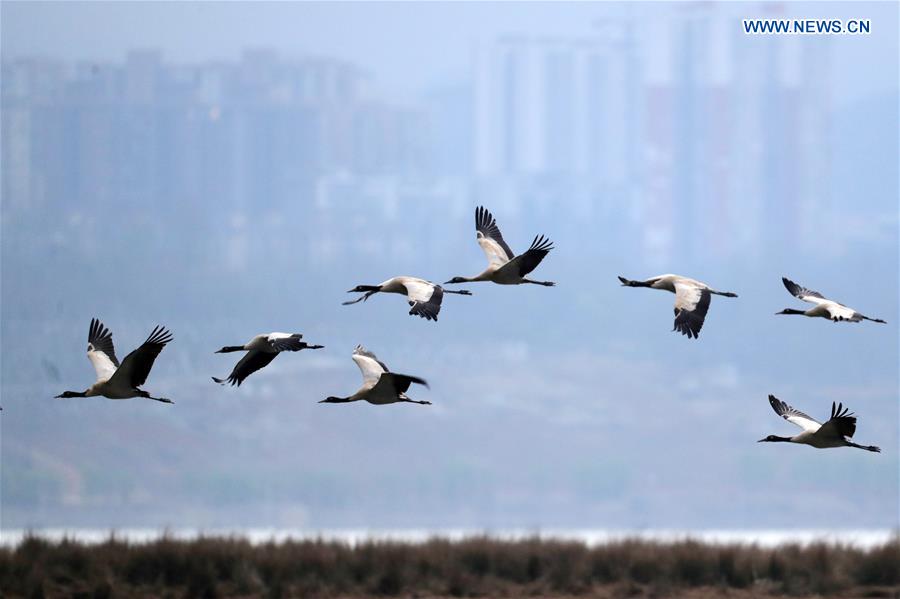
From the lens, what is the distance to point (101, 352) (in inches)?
711

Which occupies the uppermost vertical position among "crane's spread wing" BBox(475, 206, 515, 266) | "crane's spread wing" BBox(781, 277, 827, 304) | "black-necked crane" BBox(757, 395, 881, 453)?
"crane's spread wing" BBox(475, 206, 515, 266)

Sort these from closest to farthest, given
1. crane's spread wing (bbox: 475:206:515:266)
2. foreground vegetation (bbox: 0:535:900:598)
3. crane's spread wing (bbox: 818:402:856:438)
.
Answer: crane's spread wing (bbox: 818:402:856:438) → crane's spread wing (bbox: 475:206:515:266) → foreground vegetation (bbox: 0:535:900:598)

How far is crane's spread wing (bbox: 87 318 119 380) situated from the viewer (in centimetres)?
1773

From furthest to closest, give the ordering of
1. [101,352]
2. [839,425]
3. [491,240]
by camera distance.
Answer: [491,240] → [101,352] → [839,425]

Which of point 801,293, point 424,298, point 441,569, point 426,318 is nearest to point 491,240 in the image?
point 426,318

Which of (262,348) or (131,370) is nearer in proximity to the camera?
(131,370)

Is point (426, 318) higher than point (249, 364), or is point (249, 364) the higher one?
point (426, 318)

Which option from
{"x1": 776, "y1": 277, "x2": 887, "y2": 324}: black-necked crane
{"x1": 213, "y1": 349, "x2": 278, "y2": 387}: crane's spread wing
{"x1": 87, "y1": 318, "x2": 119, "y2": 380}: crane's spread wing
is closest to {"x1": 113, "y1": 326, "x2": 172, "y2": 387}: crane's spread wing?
{"x1": 213, "y1": 349, "x2": 278, "y2": 387}: crane's spread wing

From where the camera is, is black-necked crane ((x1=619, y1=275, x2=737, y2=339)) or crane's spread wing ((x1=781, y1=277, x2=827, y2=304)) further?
crane's spread wing ((x1=781, y1=277, x2=827, y2=304))

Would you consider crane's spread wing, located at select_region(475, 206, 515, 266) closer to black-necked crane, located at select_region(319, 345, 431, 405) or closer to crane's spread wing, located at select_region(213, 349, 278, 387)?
black-necked crane, located at select_region(319, 345, 431, 405)

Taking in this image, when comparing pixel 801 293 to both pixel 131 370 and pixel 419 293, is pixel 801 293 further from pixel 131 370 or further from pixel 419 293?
pixel 131 370

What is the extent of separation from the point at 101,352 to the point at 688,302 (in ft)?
21.1

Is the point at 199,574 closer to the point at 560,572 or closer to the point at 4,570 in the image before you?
the point at 4,570

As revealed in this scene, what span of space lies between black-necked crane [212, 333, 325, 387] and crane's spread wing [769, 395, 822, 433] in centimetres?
458
